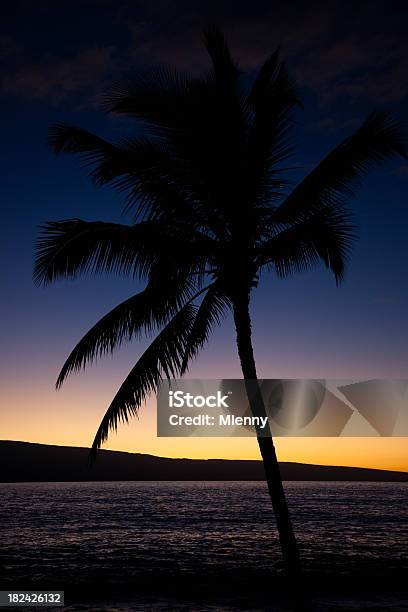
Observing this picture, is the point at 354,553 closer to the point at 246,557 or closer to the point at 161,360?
the point at 246,557

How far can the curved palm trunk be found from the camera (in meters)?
9.20

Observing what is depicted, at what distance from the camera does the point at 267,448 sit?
946 centimetres

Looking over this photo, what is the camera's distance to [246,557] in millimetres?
30547

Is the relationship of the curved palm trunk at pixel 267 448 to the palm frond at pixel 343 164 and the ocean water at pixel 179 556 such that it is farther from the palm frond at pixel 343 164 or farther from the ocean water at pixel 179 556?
the ocean water at pixel 179 556

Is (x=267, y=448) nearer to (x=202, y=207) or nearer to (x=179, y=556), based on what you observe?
(x=202, y=207)

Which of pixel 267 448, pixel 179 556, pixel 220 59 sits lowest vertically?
pixel 179 556

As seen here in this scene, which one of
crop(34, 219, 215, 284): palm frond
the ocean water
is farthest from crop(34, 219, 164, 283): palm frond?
the ocean water

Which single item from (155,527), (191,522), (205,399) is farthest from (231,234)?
(191,522)

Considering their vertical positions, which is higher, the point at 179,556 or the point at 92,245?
the point at 92,245

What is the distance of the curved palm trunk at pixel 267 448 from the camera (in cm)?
920

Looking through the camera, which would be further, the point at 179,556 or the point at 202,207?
the point at 179,556

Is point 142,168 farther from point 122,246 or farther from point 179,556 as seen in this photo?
point 179,556

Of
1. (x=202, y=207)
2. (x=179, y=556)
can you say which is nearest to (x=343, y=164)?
(x=202, y=207)

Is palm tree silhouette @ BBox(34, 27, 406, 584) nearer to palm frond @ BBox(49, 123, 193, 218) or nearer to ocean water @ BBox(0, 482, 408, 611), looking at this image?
palm frond @ BBox(49, 123, 193, 218)
